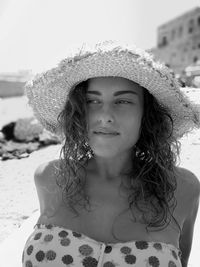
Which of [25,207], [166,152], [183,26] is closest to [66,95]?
[166,152]

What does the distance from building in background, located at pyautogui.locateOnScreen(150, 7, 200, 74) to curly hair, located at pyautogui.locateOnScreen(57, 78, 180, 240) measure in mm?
28034

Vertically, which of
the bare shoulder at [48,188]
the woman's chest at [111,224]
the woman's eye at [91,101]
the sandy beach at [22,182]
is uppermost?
the woman's eye at [91,101]

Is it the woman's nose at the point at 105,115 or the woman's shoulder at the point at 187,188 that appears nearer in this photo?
the woman's nose at the point at 105,115

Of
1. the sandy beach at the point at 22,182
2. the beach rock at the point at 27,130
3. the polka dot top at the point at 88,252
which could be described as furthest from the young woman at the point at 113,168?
the beach rock at the point at 27,130

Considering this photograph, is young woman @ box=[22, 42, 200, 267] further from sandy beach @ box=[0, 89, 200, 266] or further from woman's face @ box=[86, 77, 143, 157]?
sandy beach @ box=[0, 89, 200, 266]

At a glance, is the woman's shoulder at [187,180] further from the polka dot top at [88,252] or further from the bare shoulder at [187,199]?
the polka dot top at [88,252]

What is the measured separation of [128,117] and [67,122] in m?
0.36

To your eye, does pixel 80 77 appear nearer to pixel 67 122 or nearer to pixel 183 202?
pixel 67 122

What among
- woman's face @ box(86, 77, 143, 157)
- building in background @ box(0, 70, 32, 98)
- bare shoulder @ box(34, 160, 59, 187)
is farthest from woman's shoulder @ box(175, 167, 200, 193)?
building in background @ box(0, 70, 32, 98)

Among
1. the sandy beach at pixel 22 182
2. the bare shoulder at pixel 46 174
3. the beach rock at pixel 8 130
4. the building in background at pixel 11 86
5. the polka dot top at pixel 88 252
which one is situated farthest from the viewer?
the building in background at pixel 11 86

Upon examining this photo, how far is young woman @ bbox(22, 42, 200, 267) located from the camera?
1.43 m

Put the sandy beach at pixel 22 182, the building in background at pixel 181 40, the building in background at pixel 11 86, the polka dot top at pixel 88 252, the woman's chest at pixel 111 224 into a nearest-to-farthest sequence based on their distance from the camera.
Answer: the polka dot top at pixel 88 252 < the woman's chest at pixel 111 224 < the sandy beach at pixel 22 182 < the building in background at pixel 11 86 < the building in background at pixel 181 40

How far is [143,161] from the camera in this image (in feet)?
5.93

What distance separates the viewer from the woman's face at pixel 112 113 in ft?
4.84
